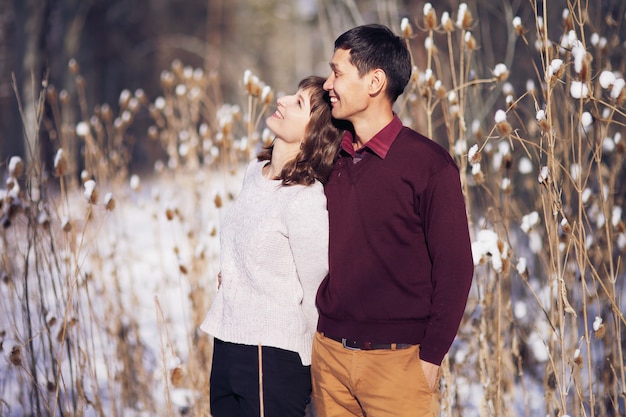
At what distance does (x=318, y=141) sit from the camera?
1.72 m

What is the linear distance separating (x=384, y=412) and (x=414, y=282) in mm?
282

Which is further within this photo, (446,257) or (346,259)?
(346,259)

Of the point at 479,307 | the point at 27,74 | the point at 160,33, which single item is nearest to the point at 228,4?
the point at 160,33

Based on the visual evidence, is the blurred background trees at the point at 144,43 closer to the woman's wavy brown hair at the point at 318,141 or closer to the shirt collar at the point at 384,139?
the woman's wavy brown hair at the point at 318,141

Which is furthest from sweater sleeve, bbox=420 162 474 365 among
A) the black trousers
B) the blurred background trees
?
the blurred background trees

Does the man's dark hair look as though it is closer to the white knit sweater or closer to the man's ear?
the man's ear

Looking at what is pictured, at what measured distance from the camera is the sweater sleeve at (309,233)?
1.63m

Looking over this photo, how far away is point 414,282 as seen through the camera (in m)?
1.55

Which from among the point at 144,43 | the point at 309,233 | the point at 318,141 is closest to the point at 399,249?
the point at 309,233

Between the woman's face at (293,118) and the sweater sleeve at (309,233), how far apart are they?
0.48ft

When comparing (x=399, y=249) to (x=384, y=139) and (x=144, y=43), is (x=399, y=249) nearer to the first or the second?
(x=384, y=139)

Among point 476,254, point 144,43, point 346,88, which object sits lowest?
point 476,254

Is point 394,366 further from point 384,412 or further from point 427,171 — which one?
point 427,171

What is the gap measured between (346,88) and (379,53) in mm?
106
